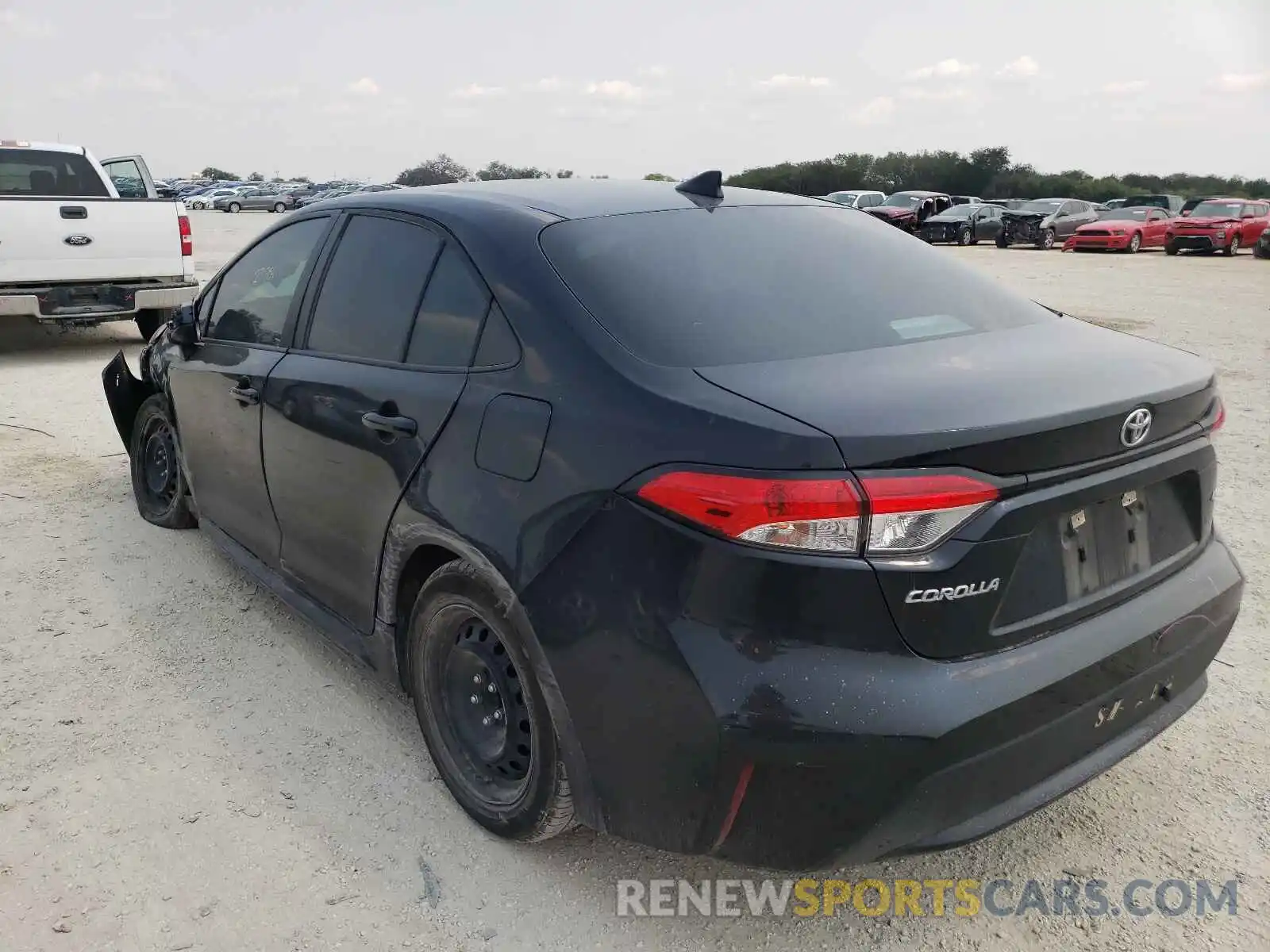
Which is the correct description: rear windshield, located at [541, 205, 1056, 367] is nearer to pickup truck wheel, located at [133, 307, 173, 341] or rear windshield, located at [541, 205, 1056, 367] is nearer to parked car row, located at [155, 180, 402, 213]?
pickup truck wheel, located at [133, 307, 173, 341]

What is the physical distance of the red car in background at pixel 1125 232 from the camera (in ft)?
86.8

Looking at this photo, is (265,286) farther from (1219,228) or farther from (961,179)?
(961,179)

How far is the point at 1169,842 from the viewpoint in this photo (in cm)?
259

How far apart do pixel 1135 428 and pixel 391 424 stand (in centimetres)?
186

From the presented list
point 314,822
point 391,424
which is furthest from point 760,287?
point 314,822

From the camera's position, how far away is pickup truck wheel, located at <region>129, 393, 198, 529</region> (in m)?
4.74

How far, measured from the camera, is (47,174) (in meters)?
10.2

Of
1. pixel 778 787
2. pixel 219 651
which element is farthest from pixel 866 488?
pixel 219 651

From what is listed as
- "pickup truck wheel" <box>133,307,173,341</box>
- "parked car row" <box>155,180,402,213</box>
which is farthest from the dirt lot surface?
"parked car row" <box>155,180,402,213</box>

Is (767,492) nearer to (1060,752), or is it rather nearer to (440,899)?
(1060,752)

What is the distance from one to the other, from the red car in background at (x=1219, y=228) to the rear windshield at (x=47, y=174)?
25.5 metres

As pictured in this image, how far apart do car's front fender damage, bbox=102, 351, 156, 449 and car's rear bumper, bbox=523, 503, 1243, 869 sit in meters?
3.72

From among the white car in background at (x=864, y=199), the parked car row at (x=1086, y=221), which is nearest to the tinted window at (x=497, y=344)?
the parked car row at (x=1086, y=221)

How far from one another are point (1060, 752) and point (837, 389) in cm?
92
